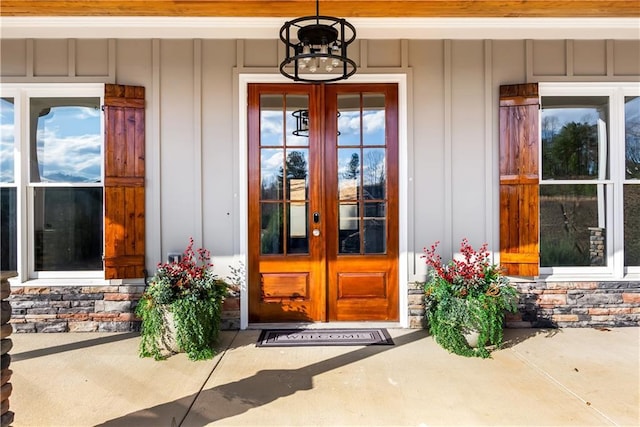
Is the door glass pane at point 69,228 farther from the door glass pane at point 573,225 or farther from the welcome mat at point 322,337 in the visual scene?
the door glass pane at point 573,225

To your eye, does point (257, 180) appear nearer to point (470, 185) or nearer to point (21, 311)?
point (470, 185)

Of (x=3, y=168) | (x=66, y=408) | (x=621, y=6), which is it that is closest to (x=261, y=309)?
(x=66, y=408)

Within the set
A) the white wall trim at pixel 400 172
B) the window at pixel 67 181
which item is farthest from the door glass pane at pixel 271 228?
the window at pixel 67 181

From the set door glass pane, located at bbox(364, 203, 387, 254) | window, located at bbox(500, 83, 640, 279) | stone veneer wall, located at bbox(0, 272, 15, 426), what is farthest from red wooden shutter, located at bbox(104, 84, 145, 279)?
window, located at bbox(500, 83, 640, 279)

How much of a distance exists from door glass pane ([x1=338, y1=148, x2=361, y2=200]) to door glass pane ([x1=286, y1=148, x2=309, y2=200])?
338 mm

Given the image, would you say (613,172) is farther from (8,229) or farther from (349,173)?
(8,229)

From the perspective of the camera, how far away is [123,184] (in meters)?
3.58

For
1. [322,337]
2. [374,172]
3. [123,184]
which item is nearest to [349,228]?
[374,172]

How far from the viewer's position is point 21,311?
11.9 ft

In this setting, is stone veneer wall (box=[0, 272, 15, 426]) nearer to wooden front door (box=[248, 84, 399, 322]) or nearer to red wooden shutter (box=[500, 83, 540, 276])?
wooden front door (box=[248, 84, 399, 322])

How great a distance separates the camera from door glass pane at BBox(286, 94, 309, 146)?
3803 mm

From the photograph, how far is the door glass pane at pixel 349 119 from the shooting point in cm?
382

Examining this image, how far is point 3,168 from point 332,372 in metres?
3.64

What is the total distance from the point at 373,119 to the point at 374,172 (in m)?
0.53
